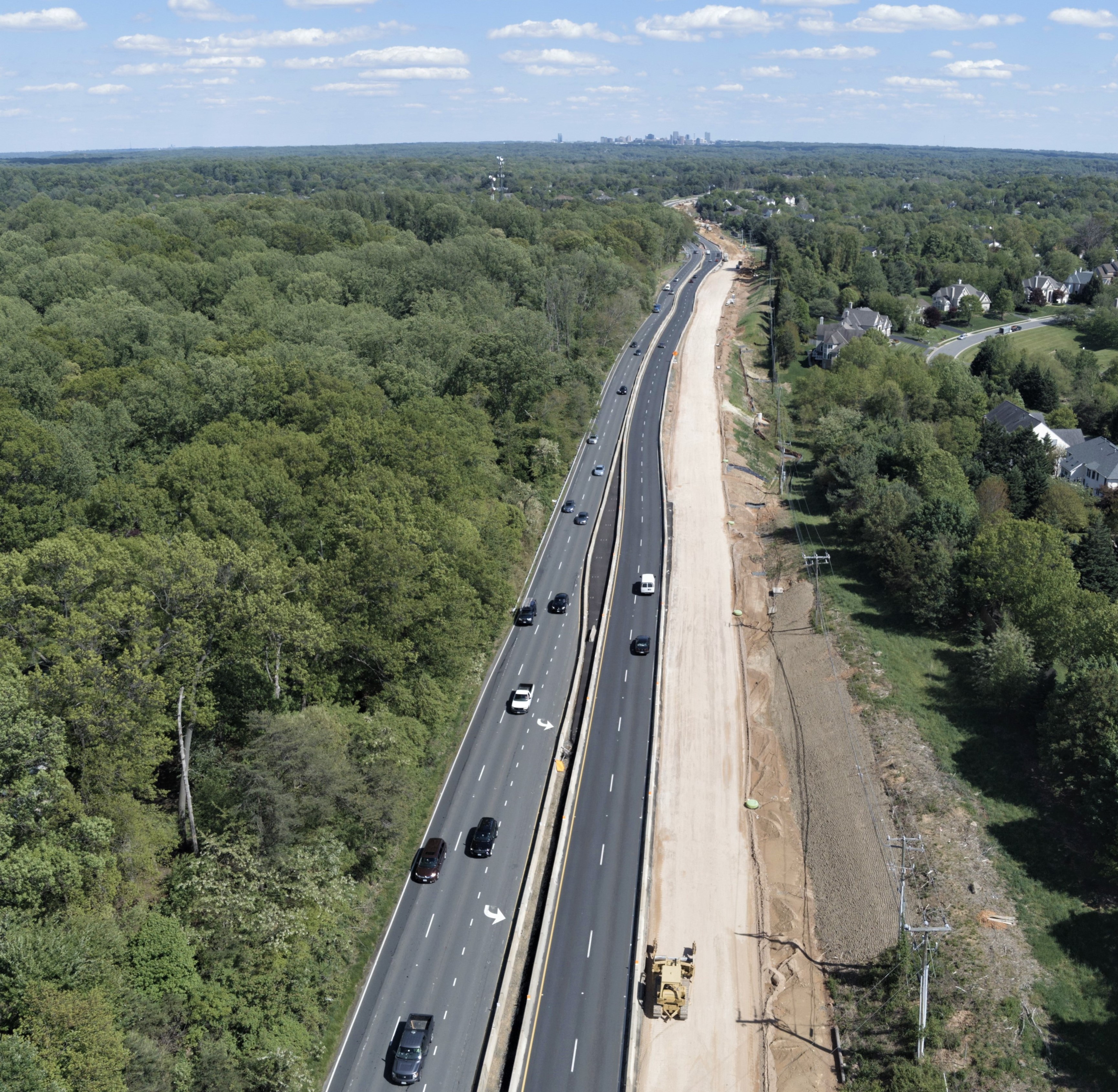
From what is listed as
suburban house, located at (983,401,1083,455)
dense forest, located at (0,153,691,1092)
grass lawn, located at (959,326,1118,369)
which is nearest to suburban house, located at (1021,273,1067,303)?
grass lawn, located at (959,326,1118,369)

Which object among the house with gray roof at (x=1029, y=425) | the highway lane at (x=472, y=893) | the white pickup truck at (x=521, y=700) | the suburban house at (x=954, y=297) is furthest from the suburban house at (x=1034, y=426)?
the suburban house at (x=954, y=297)

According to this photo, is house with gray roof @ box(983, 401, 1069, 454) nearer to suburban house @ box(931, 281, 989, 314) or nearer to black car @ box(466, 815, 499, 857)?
suburban house @ box(931, 281, 989, 314)

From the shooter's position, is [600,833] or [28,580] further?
[600,833]

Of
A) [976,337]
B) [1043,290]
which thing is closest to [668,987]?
[976,337]

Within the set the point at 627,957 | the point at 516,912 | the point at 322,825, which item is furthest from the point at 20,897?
the point at 627,957

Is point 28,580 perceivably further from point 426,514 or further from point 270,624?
point 426,514

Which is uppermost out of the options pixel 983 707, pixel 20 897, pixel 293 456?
pixel 293 456
